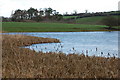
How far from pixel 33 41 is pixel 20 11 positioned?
11731 cm

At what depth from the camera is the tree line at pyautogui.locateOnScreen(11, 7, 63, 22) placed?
14438cm

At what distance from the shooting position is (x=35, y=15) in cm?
15112

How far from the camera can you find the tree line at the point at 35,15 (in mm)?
144375

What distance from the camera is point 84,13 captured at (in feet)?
535

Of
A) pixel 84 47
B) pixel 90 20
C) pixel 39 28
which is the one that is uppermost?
pixel 90 20

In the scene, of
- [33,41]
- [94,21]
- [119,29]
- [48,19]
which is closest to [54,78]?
[33,41]

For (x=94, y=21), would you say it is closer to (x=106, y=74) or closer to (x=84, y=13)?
(x=84, y=13)

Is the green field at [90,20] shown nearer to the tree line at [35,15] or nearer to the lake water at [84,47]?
the tree line at [35,15]

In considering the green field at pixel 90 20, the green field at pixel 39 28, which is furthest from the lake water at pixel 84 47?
the green field at pixel 90 20

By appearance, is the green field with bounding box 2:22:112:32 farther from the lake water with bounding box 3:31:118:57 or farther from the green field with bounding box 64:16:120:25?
Answer: the lake water with bounding box 3:31:118:57

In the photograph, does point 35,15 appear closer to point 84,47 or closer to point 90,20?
point 90,20

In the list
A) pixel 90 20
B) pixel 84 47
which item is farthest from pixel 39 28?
pixel 84 47

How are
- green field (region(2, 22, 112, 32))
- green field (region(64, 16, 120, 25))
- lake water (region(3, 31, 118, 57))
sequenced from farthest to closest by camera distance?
green field (region(64, 16, 120, 25)) < green field (region(2, 22, 112, 32)) < lake water (region(3, 31, 118, 57))

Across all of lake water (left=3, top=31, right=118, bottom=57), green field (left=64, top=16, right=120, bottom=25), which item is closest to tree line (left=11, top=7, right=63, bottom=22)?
green field (left=64, top=16, right=120, bottom=25)
